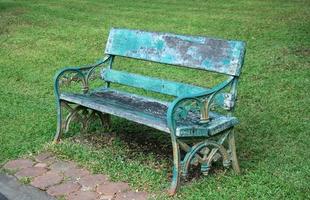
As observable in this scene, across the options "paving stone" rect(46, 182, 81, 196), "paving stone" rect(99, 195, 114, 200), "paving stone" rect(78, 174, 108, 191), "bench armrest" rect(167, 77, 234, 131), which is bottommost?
"paving stone" rect(46, 182, 81, 196)

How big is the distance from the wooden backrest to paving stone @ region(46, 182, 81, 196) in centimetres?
149

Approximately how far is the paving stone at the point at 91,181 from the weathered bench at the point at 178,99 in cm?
58

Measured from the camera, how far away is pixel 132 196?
4461 mm

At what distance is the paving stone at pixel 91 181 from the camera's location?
4.68m

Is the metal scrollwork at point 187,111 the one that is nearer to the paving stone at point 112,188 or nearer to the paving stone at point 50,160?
the paving stone at point 112,188

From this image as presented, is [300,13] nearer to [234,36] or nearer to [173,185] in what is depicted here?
[234,36]

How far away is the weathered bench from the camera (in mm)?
4438

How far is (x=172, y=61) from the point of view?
5.20 metres

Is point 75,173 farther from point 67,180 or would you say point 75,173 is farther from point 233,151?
point 233,151

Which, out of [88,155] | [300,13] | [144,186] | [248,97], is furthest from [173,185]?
[300,13]

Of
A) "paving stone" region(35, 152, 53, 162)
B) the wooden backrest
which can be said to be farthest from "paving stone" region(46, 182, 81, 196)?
the wooden backrest

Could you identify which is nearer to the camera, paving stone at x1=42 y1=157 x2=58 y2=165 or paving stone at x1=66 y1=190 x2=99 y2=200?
paving stone at x1=66 y1=190 x2=99 y2=200

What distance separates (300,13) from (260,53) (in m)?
4.16

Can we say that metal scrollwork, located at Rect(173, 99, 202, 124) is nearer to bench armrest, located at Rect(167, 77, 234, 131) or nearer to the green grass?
bench armrest, located at Rect(167, 77, 234, 131)
